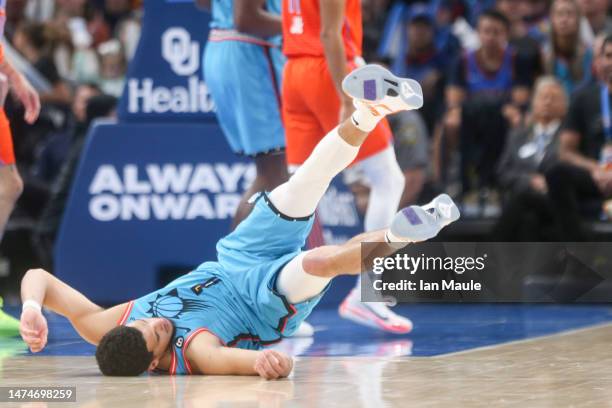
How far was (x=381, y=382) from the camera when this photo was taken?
4.38 meters

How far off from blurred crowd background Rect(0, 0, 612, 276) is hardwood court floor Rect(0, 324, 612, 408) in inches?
120

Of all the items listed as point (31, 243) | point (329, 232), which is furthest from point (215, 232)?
point (31, 243)

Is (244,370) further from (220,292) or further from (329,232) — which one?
(329,232)

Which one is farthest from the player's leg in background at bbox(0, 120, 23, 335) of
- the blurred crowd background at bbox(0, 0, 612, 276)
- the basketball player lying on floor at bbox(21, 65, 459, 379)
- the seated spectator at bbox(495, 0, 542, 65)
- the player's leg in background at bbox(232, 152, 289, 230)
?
the seated spectator at bbox(495, 0, 542, 65)

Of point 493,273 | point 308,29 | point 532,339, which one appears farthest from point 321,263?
point 493,273

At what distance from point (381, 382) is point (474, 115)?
16.6ft

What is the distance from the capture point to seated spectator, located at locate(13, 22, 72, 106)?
10.7m

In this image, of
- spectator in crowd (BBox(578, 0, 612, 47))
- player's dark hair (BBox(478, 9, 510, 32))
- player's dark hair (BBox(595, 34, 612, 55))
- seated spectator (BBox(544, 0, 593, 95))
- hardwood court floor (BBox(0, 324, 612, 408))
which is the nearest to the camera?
hardwood court floor (BBox(0, 324, 612, 408))

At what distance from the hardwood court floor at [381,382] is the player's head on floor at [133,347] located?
59mm

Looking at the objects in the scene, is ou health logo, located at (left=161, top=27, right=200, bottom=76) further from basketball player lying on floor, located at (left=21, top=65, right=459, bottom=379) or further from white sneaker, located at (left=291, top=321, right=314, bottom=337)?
basketball player lying on floor, located at (left=21, top=65, right=459, bottom=379)

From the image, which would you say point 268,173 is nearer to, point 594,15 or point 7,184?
point 7,184

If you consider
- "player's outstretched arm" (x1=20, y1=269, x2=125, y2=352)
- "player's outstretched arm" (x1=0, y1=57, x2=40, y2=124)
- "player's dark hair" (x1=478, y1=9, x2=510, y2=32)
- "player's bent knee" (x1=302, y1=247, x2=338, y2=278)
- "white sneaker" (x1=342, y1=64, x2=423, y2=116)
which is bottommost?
"player's outstretched arm" (x1=20, y1=269, x2=125, y2=352)

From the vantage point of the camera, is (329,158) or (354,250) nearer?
(354,250)

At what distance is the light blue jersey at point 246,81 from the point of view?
697cm
